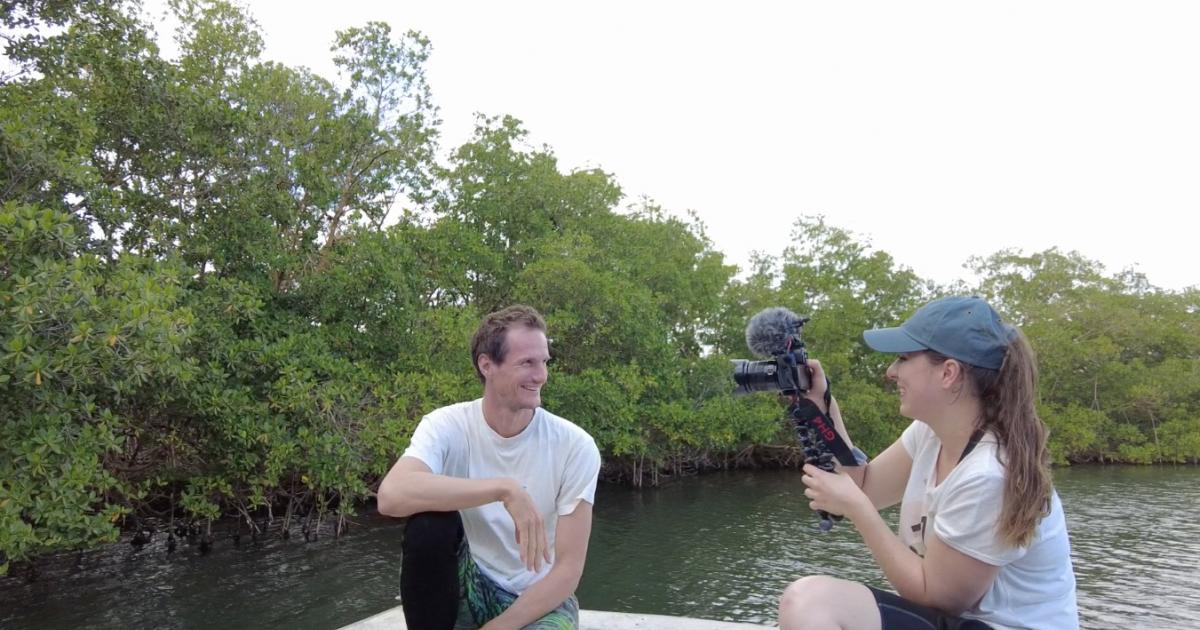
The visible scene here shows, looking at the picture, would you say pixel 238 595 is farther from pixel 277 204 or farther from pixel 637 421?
pixel 637 421

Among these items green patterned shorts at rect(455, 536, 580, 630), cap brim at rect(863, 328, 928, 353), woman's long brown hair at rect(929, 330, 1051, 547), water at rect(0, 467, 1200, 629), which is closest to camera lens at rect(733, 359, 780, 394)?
cap brim at rect(863, 328, 928, 353)

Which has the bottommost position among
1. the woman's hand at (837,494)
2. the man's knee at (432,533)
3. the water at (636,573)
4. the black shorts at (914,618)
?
the water at (636,573)

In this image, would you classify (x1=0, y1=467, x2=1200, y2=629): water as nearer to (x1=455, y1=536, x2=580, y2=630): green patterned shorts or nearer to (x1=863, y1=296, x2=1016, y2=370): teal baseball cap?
(x1=455, y1=536, x2=580, y2=630): green patterned shorts

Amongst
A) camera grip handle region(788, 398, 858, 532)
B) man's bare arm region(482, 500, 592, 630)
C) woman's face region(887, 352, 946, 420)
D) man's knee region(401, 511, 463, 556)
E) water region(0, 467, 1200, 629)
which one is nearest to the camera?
woman's face region(887, 352, 946, 420)

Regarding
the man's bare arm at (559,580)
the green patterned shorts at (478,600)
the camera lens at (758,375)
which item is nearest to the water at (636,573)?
the green patterned shorts at (478,600)

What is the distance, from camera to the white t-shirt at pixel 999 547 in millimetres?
1986

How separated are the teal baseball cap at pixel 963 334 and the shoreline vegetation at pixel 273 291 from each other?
22.0 feet

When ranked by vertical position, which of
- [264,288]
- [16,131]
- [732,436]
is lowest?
[732,436]

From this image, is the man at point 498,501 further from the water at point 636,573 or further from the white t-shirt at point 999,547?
the water at point 636,573

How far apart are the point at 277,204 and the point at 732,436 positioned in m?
13.5

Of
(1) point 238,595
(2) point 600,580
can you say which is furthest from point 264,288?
(2) point 600,580

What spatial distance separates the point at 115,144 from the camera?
1079cm

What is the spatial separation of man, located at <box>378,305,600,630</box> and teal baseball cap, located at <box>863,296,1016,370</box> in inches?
50.1

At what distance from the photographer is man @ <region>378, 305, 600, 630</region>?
2.58 m
